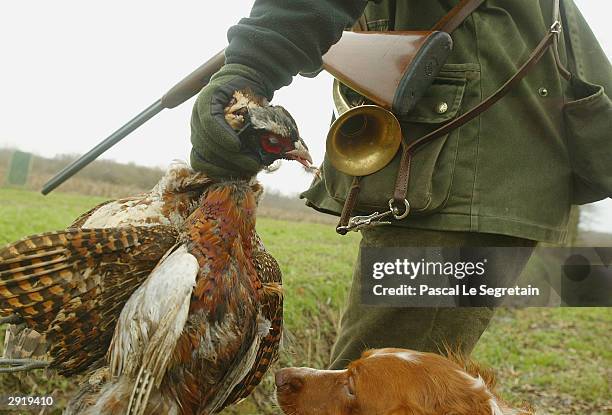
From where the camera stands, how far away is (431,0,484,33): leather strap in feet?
5.63

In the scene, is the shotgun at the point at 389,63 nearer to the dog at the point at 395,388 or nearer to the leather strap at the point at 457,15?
the leather strap at the point at 457,15

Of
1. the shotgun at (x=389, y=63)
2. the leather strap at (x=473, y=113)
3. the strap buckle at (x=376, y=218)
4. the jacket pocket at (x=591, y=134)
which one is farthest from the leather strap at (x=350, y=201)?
the jacket pocket at (x=591, y=134)

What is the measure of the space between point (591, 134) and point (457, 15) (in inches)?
21.2

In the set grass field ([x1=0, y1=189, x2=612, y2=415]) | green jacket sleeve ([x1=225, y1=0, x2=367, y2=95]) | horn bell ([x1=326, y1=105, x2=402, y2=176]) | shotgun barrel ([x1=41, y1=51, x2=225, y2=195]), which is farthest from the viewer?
grass field ([x1=0, y1=189, x2=612, y2=415])

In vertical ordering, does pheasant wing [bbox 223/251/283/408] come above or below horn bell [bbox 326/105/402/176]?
below

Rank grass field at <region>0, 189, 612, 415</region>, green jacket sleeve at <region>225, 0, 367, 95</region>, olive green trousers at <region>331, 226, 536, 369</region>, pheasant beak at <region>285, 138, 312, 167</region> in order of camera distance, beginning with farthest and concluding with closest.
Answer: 1. grass field at <region>0, 189, 612, 415</region>
2. olive green trousers at <region>331, 226, 536, 369</region>
3. pheasant beak at <region>285, 138, 312, 167</region>
4. green jacket sleeve at <region>225, 0, 367, 95</region>

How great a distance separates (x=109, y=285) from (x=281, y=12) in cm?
85

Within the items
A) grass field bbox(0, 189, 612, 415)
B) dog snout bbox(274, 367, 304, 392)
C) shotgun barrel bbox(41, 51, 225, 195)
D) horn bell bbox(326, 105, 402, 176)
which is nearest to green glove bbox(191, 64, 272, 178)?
horn bell bbox(326, 105, 402, 176)

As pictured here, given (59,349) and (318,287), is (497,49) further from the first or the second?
(318,287)

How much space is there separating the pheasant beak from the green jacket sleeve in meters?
0.17

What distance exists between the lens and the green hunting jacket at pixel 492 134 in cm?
173

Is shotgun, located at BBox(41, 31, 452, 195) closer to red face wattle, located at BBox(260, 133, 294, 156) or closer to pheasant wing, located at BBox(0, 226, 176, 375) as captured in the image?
red face wattle, located at BBox(260, 133, 294, 156)

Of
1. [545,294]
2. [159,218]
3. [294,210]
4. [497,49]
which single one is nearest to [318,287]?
[294,210]

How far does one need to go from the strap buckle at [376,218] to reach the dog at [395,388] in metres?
0.38
